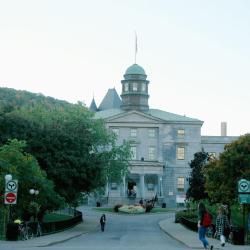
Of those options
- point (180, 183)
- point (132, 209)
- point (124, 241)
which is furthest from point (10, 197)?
point (180, 183)

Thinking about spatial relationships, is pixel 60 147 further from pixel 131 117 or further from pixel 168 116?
pixel 168 116

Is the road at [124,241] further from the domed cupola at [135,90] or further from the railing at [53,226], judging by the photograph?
the domed cupola at [135,90]

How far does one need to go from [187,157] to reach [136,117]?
11394mm

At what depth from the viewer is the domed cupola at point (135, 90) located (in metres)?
114

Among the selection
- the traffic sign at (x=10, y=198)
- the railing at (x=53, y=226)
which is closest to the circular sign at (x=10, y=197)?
the traffic sign at (x=10, y=198)

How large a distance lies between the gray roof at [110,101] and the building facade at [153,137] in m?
27.0

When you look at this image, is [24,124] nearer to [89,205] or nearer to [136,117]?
[89,205]

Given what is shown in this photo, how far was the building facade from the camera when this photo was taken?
108250 millimetres

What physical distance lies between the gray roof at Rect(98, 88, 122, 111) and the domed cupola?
87.6 ft

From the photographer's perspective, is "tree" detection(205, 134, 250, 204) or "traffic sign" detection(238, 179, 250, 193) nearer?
"traffic sign" detection(238, 179, 250, 193)

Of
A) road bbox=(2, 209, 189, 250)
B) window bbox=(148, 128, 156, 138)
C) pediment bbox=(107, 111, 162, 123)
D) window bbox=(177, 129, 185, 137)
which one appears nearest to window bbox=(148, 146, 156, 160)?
window bbox=(148, 128, 156, 138)

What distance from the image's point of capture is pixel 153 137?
111688mm

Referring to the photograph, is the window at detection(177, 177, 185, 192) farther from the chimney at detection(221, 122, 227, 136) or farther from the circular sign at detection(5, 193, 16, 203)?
the circular sign at detection(5, 193, 16, 203)

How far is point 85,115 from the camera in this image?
6281cm
